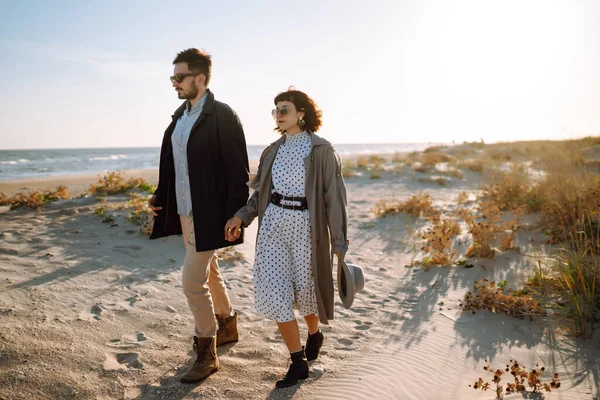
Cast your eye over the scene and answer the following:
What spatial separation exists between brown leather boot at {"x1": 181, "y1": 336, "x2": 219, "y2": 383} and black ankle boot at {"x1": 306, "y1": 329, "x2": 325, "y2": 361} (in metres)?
0.72

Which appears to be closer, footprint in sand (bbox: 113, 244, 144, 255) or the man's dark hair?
the man's dark hair

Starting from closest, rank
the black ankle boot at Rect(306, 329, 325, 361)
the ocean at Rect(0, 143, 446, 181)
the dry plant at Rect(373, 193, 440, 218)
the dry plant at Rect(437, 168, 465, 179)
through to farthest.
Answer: the black ankle boot at Rect(306, 329, 325, 361), the dry plant at Rect(373, 193, 440, 218), the dry plant at Rect(437, 168, 465, 179), the ocean at Rect(0, 143, 446, 181)

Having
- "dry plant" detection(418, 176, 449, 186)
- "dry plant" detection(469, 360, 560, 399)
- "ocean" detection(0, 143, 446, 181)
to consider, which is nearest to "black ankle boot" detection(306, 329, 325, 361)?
"dry plant" detection(469, 360, 560, 399)

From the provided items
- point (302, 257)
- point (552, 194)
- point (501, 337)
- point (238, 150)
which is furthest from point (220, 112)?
point (552, 194)

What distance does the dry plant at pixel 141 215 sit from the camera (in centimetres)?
714

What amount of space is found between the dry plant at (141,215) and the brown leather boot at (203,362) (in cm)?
382

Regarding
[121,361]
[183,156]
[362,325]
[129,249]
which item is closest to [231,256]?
[129,249]

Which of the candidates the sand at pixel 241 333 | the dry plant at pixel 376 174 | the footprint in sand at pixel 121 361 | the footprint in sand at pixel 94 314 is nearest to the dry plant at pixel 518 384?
the sand at pixel 241 333

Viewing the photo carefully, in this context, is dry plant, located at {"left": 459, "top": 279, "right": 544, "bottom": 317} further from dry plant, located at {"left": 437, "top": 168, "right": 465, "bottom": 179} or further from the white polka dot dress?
dry plant, located at {"left": 437, "top": 168, "right": 465, "bottom": 179}

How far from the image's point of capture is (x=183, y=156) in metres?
3.52

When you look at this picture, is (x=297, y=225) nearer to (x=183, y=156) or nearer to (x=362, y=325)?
(x=183, y=156)

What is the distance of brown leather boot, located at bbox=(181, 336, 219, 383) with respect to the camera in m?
3.42

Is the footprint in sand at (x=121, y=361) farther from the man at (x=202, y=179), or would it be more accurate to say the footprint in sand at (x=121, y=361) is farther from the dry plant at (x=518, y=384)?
the dry plant at (x=518, y=384)

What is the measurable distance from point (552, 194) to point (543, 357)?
4.63 meters
